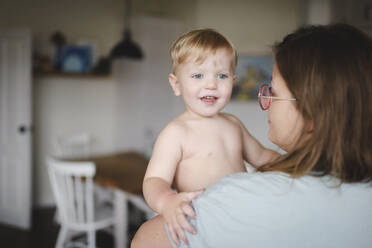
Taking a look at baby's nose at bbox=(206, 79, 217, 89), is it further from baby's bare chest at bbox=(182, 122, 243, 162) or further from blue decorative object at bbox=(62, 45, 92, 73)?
blue decorative object at bbox=(62, 45, 92, 73)

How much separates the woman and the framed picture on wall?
3.13 m

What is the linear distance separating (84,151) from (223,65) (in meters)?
3.74

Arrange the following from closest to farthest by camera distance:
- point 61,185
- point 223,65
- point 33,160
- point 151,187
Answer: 1. point 151,187
2. point 223,65
3. point 61,185
4. point 33,160

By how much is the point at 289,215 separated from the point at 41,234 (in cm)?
346

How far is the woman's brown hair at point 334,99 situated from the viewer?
0.70 metres

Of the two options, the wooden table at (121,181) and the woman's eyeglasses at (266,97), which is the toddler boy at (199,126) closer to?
the woman's eyeglasses at (266,97)

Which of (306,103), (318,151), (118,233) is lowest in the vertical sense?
(118,233)

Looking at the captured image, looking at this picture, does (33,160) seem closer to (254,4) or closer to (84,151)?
(84,151)

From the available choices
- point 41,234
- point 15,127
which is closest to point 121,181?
Answer: point 41,234

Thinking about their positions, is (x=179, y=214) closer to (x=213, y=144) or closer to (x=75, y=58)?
(x=213, y=144)

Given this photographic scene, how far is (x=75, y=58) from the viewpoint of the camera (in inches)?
166

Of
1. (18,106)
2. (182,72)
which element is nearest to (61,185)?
(18,106)

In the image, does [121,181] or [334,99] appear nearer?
[334,99]

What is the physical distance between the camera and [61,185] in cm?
275
